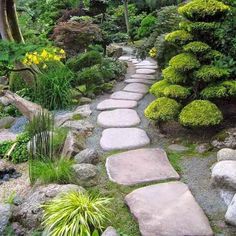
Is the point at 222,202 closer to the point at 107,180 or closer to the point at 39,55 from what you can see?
the point at 107,180

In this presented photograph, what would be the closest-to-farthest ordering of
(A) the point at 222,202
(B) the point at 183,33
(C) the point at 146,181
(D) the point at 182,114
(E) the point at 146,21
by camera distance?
1. (A) the point at 222,202
2. (C) the point at 146,181
3. (D) the point at 182,114
4. (B) the point at 183,33
5. (E) the point at 146,21

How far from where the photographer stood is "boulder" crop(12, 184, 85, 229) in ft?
9.36

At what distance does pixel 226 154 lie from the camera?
331 cm

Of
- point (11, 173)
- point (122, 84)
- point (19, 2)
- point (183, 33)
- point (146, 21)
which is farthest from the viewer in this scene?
point (19, 2)

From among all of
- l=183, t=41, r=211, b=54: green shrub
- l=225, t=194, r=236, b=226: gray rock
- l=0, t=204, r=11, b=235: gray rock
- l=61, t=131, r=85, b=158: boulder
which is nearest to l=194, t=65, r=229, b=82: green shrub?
l=183, t=41, r=211, b=54: green shrub

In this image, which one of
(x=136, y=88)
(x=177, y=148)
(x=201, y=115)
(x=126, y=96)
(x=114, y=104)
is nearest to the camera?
(x=201, y=115)

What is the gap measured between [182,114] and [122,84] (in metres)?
2.60

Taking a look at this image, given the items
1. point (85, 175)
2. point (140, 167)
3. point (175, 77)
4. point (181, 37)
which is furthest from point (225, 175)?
point (181, 37)

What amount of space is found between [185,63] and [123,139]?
39.7 inches

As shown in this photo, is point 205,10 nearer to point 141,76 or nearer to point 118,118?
point 118,118

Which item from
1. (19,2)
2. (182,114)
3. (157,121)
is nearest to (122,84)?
(157,121)

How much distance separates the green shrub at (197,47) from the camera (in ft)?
12.9

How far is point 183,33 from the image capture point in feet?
13.6

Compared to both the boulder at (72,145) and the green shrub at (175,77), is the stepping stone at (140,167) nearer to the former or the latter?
the boulder at (72,145)
